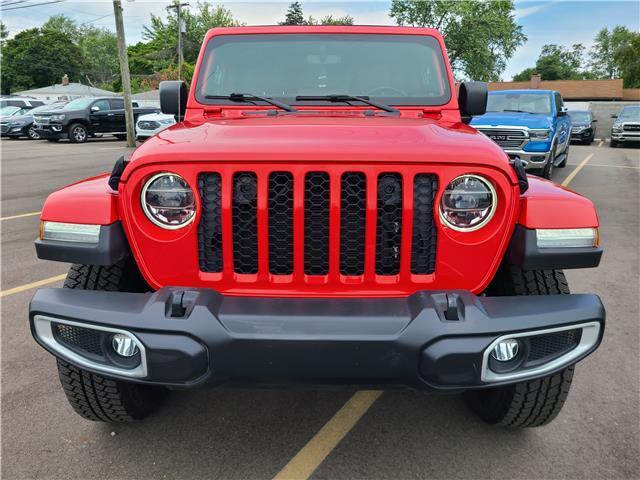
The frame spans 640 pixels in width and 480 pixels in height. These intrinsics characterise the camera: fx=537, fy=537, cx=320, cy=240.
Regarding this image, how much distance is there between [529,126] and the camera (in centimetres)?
989

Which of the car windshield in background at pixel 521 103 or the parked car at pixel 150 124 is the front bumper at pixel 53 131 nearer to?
the parked car at pixel 150 124

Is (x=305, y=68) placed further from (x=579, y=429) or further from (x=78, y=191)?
(x=579, y=429)

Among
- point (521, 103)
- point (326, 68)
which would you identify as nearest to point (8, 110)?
point (521, 103)

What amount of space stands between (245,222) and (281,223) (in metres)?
0.14

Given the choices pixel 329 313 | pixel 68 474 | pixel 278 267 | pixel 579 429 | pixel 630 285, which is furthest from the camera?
pixel 630 285

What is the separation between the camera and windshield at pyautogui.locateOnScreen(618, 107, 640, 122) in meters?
22.0

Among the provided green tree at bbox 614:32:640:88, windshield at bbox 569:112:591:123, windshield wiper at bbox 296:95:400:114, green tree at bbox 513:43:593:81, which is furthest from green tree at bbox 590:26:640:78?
windshield wiper at bbox 296:95:400:114

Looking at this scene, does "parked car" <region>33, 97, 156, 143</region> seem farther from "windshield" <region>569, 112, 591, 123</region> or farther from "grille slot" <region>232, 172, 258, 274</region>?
"grille slot" <region>232, 172, 258, 274</region>

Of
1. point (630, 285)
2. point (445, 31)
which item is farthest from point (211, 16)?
Result: point (630, 285)

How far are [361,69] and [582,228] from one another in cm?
177

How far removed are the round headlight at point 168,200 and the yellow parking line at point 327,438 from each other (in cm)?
117

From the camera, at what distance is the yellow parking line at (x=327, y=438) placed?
2330mm

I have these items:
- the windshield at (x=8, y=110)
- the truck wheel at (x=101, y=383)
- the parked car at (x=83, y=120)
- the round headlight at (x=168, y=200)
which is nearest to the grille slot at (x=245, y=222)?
the round headlight at (x=168, y=200)

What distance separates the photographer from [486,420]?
2.67 m
